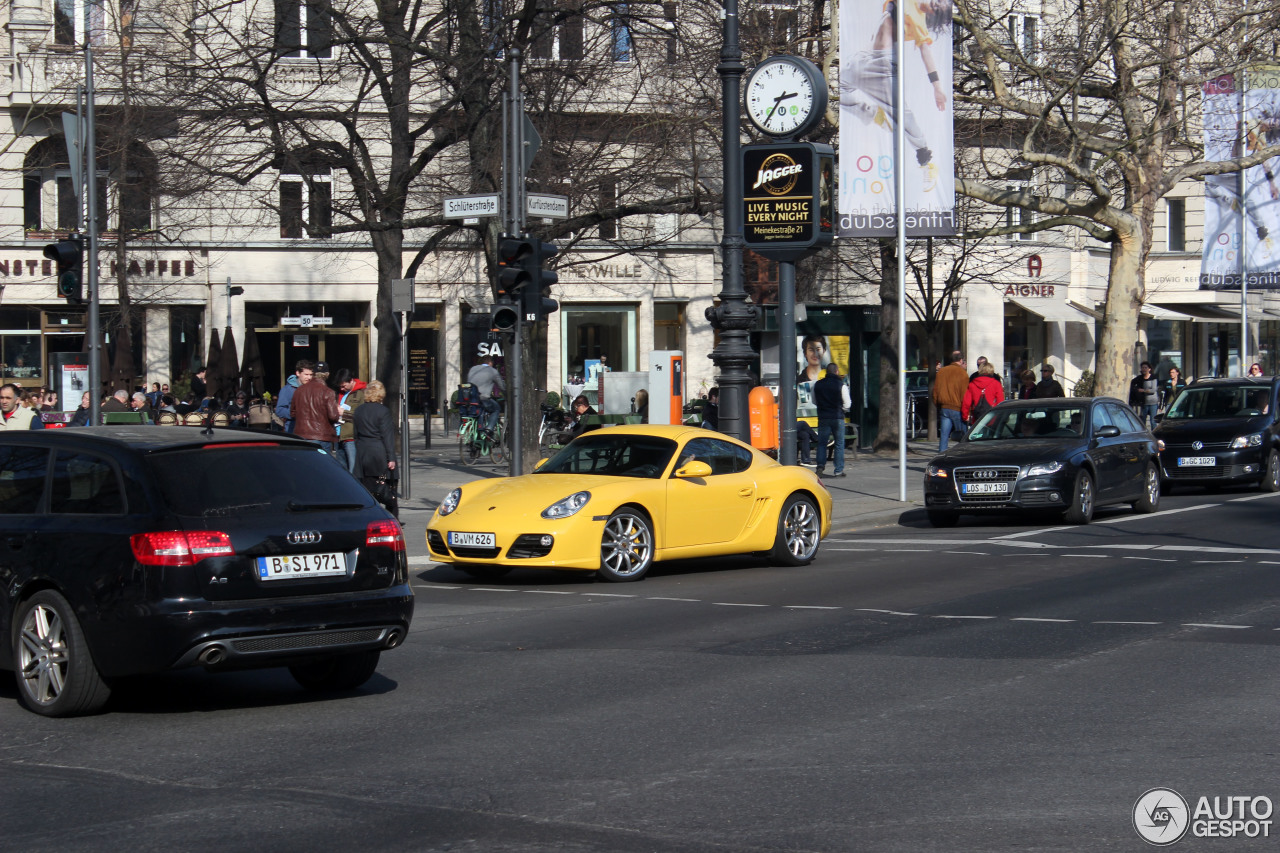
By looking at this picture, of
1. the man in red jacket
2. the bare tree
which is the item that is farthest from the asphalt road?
the man in red jacket

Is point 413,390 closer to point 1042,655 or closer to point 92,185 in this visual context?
point 92,185

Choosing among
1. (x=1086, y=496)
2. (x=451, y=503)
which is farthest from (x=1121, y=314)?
(x=451, y=503)

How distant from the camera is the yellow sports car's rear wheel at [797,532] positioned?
1446 centimetres

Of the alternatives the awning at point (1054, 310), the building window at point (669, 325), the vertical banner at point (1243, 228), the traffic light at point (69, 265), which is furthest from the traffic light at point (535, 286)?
the awning at point (1054, 310)

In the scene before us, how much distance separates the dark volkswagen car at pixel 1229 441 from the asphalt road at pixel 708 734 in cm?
1080

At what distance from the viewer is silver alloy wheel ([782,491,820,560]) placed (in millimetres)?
14578

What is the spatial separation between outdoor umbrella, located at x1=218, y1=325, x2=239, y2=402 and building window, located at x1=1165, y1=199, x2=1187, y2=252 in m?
32.1

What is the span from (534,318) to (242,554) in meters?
9.73

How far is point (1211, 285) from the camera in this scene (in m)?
31.1

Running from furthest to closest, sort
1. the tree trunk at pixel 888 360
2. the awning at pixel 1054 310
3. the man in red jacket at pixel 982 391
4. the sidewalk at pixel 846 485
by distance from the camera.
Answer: the awning at pixel 1054 310 → the tree trunk at pixel 888 360 → the man in red jacket at pixel 982 391 → the sidewalk at pixel 846 485

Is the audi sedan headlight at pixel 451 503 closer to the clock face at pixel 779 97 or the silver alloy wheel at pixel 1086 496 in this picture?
the clock face at pixel 779 97

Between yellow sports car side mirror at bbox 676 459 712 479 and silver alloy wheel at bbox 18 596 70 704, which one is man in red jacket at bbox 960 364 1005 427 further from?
silver alloy wheel at bbox 18 596 70 704

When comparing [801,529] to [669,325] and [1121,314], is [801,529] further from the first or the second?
[669,325]

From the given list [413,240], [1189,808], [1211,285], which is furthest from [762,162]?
[413,240]
